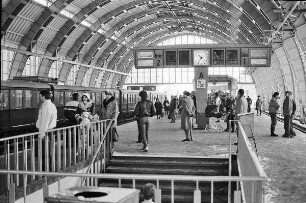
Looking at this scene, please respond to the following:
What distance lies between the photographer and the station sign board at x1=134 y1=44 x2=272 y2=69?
18703 millimetres

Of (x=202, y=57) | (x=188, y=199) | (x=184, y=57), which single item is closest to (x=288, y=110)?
(x=202, y=57)

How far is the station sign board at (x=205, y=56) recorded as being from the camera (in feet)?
61.4

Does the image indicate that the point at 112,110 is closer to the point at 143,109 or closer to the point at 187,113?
the point at 143,109

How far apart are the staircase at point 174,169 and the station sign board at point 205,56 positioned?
7508 millimetres

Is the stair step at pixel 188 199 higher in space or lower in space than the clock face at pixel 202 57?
lower

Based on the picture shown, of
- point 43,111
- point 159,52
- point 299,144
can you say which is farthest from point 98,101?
point 43,111

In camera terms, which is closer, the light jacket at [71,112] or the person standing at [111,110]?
the light jacket at [71,112]

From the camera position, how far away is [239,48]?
18.8 meters

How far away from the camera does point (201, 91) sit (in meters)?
20.2

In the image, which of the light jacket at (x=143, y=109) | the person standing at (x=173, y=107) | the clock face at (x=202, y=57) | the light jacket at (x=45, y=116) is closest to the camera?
the light jacket at (x=45, y=116)

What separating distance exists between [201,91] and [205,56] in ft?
6.37

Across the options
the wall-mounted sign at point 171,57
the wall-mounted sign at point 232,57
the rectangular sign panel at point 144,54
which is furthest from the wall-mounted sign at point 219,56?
the rectangular sign panel at point 144,54

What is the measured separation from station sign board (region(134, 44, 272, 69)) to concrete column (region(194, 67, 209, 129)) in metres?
0.77

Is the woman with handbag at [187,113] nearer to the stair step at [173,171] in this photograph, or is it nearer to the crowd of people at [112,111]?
the crowd of people at [112,111]
